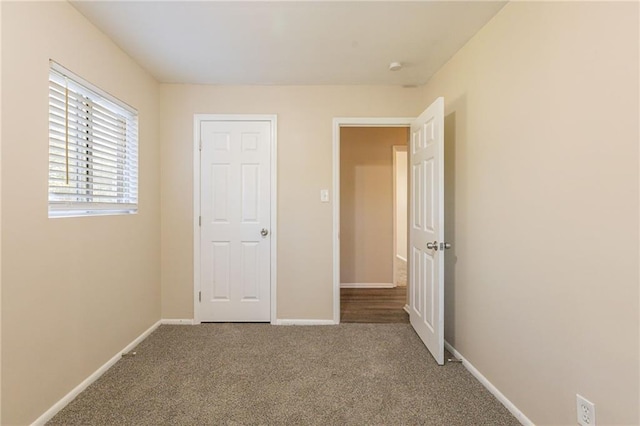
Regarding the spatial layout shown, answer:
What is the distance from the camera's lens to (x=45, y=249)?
170 cm

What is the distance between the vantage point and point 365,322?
317 cm

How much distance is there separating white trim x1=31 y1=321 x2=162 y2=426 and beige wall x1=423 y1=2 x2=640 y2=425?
101 inches

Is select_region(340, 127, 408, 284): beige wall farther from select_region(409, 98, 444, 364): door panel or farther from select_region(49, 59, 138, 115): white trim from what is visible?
Result: select_region(49, 59, 138, 115): white trim

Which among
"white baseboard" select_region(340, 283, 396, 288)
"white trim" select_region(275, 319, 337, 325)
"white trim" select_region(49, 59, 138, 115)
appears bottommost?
"white trim" select_region(275, 319, 337, 325)

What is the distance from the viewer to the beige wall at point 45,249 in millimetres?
1503

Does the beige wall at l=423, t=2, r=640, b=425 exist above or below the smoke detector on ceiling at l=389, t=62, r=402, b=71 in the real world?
below

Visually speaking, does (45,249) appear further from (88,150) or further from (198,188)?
(198,188)

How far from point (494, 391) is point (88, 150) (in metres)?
3.06

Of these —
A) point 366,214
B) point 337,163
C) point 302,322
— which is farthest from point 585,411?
point 366,214

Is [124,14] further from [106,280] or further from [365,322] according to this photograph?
[365,322]

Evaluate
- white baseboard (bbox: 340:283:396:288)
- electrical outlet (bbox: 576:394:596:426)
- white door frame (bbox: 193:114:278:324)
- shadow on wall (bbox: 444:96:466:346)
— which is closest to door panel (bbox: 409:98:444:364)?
shadow on wall (bbox: 444:96:466:346)

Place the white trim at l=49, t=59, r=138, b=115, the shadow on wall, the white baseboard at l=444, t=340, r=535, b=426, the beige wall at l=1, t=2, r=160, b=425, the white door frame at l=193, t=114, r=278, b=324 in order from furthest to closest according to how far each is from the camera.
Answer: the white door frame at l=193, t=114, r=278, b=324, the shadow on wall, the white trim at l=49, t=59, r=138, b=115, the white baseboard at l=444, t=340, r=535, b=426, the beige wall at l=1, t=2, r=160, b=425

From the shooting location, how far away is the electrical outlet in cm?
131

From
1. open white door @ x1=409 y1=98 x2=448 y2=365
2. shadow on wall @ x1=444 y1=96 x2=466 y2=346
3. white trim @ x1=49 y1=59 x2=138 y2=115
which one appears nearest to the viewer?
white trim @ x1=49 y1=59 x2=138 y2=115
